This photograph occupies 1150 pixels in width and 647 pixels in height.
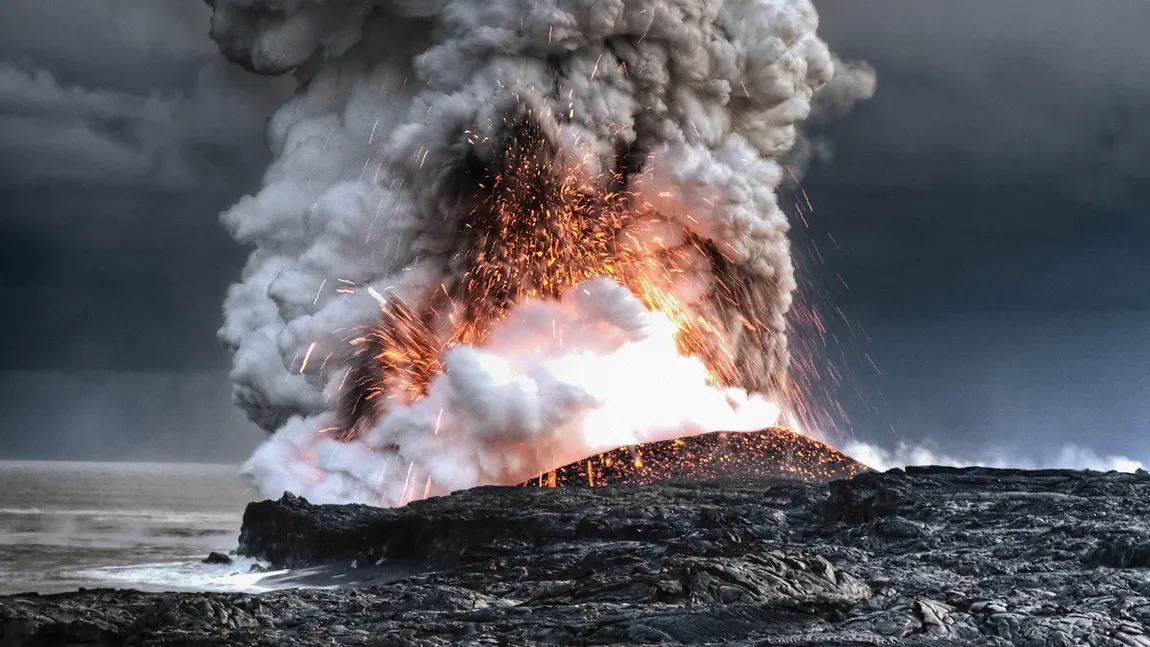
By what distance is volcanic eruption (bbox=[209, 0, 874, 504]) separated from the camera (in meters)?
61.5

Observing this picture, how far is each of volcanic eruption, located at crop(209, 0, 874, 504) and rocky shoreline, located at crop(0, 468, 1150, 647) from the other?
7416mm

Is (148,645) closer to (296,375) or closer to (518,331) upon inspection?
(518,331)

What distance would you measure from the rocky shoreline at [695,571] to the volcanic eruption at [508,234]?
7416 mm

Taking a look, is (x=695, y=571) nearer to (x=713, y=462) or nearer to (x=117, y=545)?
(x=713, y=462)

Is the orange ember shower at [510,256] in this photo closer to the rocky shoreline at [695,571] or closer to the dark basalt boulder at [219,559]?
the dark basalt boulder at [219,559]

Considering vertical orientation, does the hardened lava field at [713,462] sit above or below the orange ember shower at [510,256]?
below

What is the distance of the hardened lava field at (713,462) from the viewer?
5962 centimetres

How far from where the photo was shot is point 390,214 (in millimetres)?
65500

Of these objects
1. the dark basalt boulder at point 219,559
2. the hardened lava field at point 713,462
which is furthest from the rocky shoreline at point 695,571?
the hardened lava field at point 713,462

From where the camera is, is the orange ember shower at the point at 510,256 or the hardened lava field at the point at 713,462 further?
the orange ember shower at the point at 510,256

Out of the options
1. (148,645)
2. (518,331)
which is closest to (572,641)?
(148,645)

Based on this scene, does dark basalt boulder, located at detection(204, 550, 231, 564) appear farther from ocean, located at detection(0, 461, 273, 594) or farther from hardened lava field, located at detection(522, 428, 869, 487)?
hardened lava field, located at detection(522, 428, 869, 487)

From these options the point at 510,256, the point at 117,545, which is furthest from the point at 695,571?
the point at 117,545

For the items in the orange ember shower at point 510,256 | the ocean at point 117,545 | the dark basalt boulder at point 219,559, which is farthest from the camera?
the orange ember shower at point 510,256
